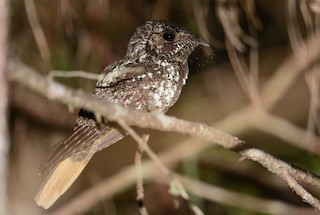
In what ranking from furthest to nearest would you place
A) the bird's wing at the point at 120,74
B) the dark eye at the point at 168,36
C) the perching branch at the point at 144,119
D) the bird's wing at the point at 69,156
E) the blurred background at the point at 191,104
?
1. the blurred background at the point at 191,104
2. the dark eye at the point at 168,36
3. the bird's wing at the point at 120,74
4. the bird's wing at the point at 69,156
5. the perching branch at the point at 144,119

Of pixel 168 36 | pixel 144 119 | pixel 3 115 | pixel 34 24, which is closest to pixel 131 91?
pixel 168 36

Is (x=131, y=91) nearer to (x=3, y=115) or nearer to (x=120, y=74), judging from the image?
(x=120, y=74)

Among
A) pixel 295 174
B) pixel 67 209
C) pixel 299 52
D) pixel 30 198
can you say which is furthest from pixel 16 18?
pixel 295 174

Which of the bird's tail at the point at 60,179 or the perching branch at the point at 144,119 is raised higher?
the perching branch at the point at 144,119

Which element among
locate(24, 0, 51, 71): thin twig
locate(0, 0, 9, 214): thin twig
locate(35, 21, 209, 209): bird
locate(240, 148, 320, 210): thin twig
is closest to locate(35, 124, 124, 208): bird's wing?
locate(35, 21, 209, 209): bird

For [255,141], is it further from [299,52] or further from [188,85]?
[299,52]

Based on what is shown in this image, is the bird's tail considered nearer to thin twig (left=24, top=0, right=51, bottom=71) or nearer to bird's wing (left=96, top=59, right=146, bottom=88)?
bird's wing (left=96, top=59, right=146, bottom=88)

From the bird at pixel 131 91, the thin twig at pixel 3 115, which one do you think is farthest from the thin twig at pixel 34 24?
the thin twig at pixel 3 115

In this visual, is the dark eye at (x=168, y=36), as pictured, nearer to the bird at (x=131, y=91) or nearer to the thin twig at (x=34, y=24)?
the bird at (x=131, y=91)
